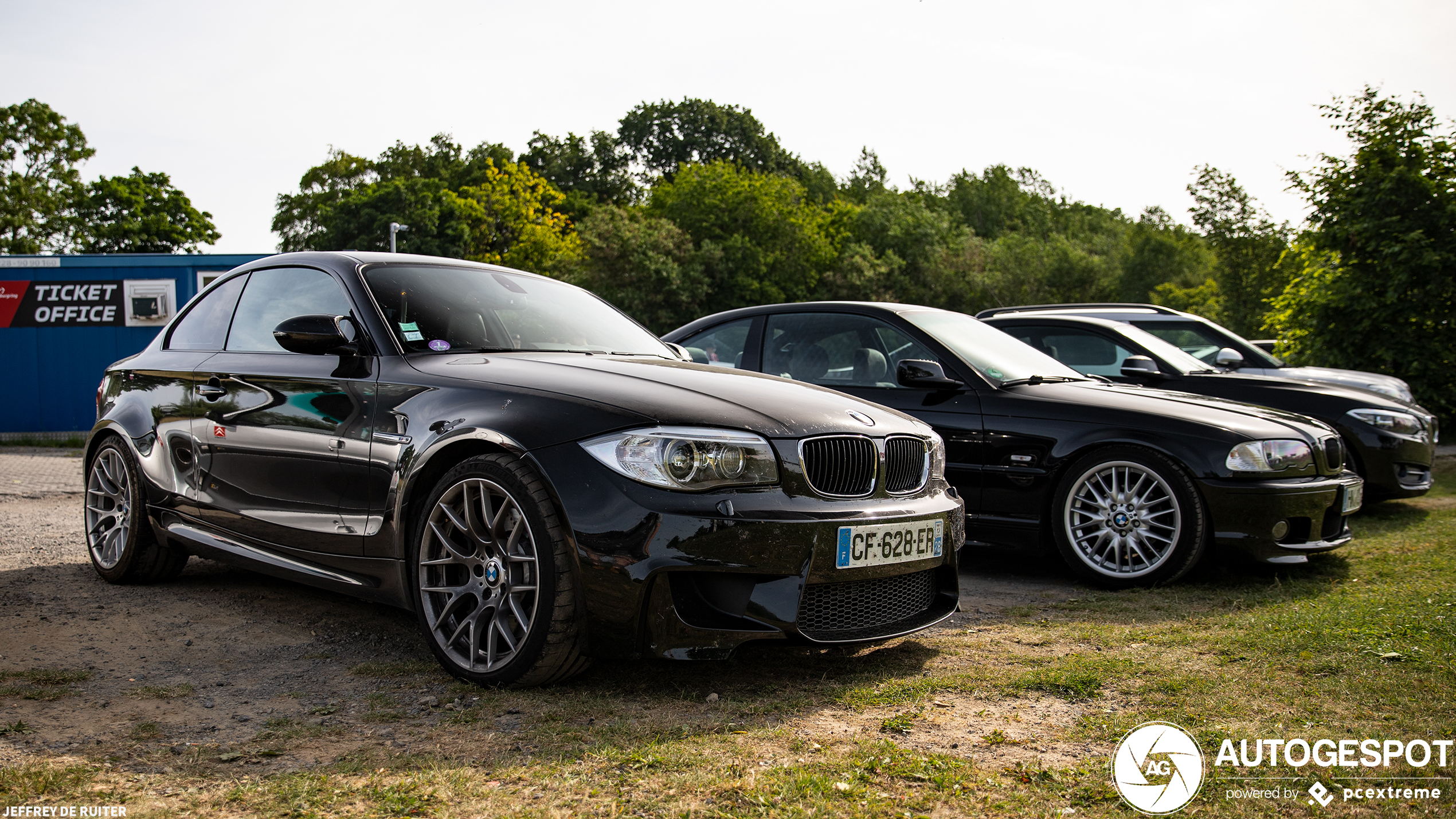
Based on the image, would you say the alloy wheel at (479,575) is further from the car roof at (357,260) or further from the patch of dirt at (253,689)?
the car roof at (357,260)

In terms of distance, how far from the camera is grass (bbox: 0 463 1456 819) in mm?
2488

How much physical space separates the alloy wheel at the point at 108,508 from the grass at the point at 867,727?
7.17 ft

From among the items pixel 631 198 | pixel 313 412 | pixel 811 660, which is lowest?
pixel 811 660

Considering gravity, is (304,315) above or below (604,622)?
above

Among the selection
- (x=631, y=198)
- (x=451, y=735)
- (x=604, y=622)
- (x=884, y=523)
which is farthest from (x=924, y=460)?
(x=631, y=198)

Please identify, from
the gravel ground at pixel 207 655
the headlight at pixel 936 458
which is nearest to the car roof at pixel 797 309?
the gravel ground at pixel 207 655

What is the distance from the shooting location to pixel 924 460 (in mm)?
3852

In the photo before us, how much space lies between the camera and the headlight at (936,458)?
3.92 metres

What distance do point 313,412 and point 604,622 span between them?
1.58 metres

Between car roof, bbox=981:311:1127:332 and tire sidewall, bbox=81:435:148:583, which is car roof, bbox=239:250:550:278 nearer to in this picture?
tire sidewall, bbox=81:435:148:583

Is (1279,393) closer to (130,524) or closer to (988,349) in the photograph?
(988,349)

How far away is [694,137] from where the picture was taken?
7106 cm

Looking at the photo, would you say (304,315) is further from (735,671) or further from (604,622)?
(735,671)

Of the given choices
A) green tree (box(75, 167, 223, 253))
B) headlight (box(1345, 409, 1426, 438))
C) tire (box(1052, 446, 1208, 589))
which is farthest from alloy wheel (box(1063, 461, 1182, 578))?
green tree (box(75, 167, 223, 253))
